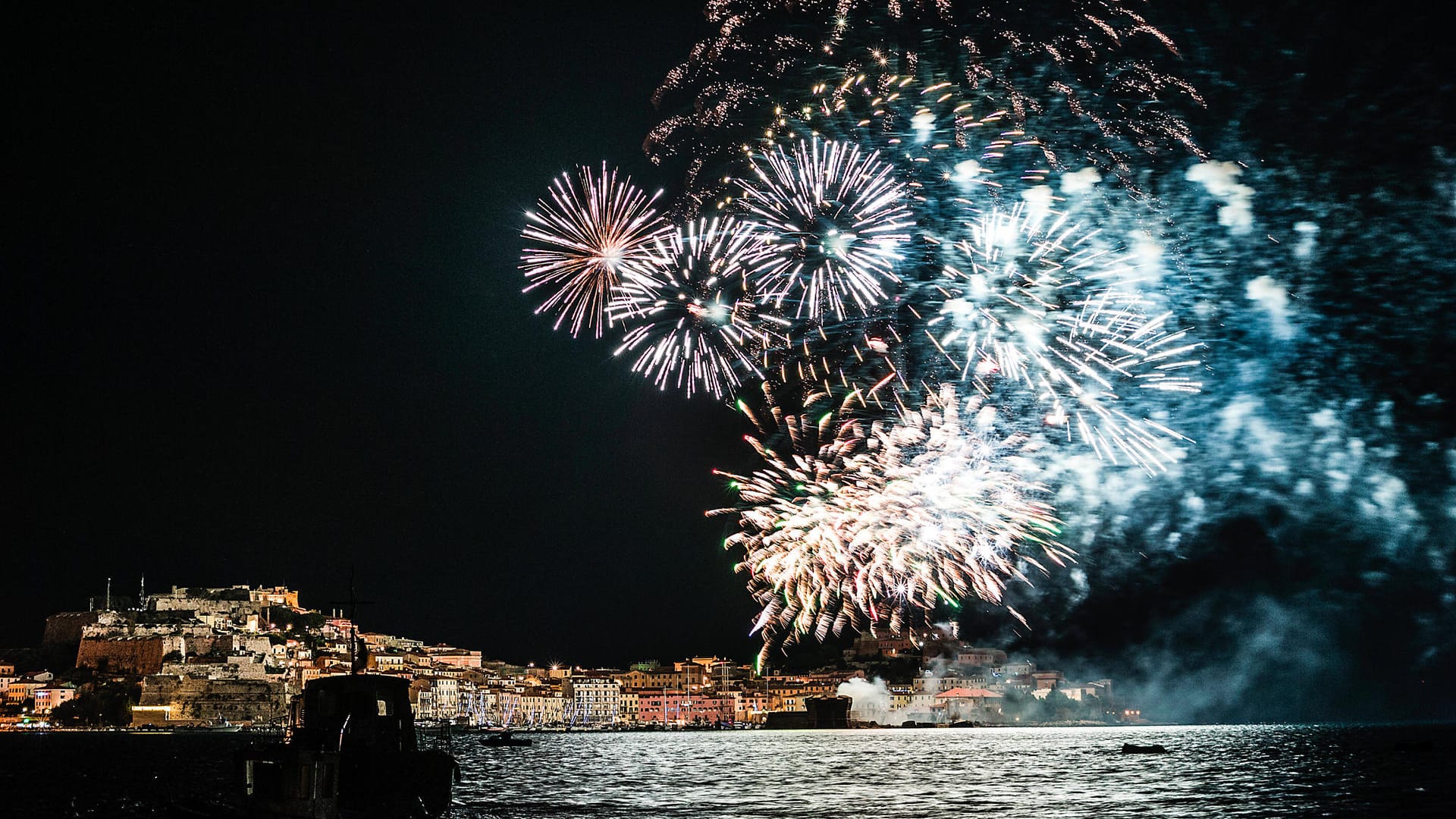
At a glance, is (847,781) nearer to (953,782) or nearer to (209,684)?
(953,782)

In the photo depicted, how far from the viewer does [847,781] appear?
58.3 m

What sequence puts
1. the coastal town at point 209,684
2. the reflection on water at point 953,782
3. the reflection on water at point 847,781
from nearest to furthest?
the reflection on water at point 847,781 → the reflection on water at point 953,782 → the coastal town at point 209,684

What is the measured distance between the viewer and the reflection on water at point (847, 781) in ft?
146

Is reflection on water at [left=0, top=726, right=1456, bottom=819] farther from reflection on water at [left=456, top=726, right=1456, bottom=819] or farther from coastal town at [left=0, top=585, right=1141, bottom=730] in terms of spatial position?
coastal town at [left=0, top=585, right=1141, bottom=730]

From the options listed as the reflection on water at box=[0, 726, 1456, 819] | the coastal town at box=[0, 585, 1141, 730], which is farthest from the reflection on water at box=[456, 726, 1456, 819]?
the coastal town at box=[0, 585, 1141, 730]

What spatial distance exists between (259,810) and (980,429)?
21.9 m

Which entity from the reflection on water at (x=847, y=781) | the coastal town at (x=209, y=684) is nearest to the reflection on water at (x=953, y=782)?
the reflection on water at (x=847, y=781)

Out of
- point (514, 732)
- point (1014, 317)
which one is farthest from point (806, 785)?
point (514, 732)

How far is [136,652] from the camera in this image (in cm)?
16762

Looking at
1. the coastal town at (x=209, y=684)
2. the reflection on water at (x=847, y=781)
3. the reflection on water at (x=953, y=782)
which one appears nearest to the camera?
the reflection on water at (x=847, y=781)

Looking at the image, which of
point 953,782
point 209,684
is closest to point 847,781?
point 953,782

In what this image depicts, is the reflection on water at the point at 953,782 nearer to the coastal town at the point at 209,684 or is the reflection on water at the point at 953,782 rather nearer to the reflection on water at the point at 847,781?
the reflection on water at the point at 847,781

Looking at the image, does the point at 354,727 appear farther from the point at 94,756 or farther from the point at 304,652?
the point at 304,652

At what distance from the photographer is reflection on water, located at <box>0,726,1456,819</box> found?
44594 mm
